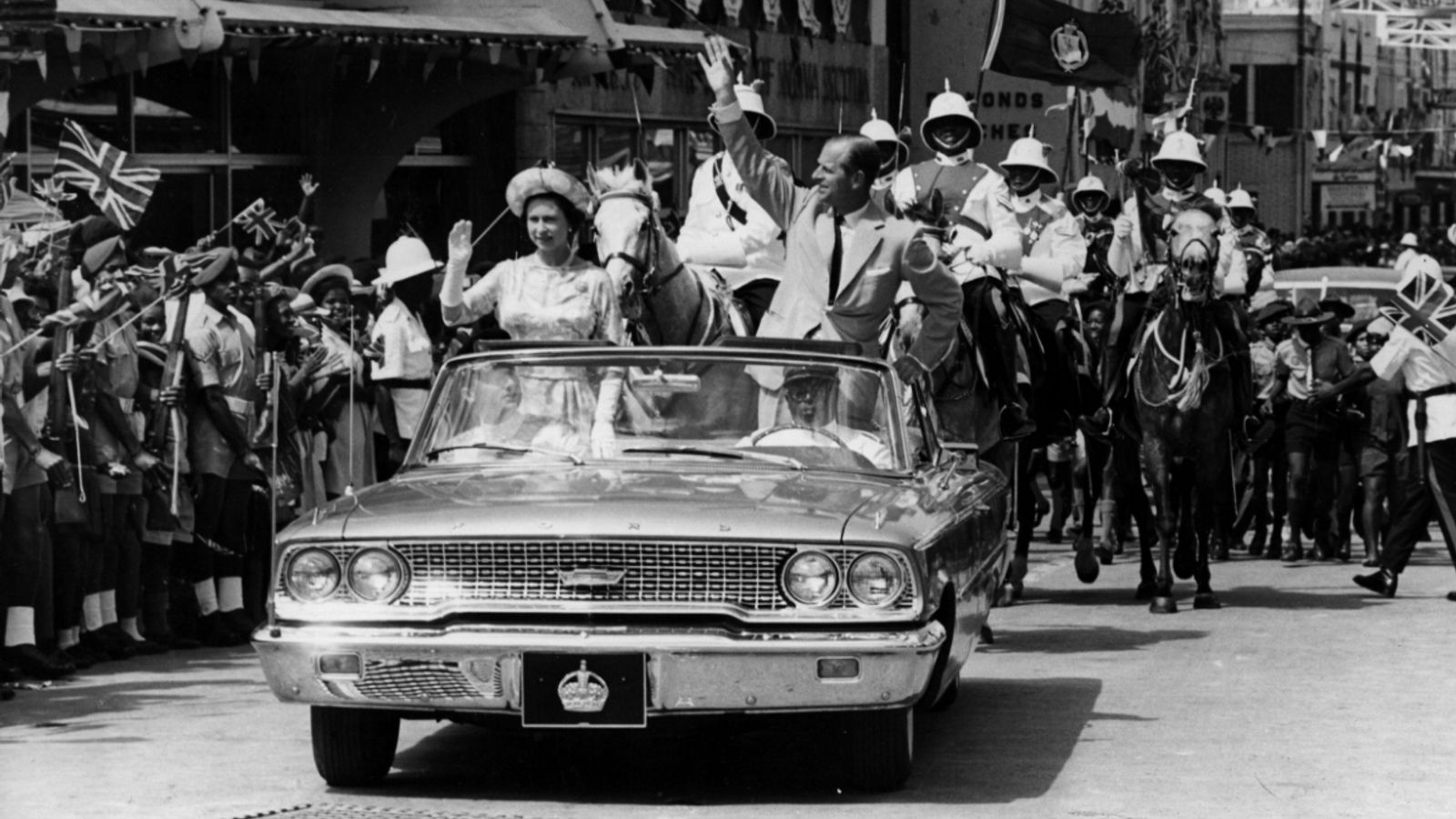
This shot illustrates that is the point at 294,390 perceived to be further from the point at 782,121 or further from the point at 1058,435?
the point at 782,121

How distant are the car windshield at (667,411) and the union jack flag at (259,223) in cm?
596

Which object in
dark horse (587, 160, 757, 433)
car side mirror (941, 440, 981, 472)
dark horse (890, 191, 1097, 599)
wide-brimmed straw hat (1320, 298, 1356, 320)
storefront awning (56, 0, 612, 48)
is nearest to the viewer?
car side mirror (941, 440, 981, 472)

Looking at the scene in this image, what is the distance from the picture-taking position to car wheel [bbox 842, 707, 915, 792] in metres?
9.53

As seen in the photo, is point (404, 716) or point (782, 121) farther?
point (782, 121)

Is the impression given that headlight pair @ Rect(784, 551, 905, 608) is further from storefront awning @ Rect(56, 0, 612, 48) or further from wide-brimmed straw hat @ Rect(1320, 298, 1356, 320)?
wide-brimmed straw hat @ Rect(1320, 298, 1356, 320)

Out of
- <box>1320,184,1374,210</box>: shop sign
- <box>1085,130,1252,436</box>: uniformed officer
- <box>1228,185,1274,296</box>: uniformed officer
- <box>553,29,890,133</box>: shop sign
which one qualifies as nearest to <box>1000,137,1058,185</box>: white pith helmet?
<box>1228,185,1274,296</box>: uniformed officer

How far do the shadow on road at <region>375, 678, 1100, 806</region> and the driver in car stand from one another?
3.11ft

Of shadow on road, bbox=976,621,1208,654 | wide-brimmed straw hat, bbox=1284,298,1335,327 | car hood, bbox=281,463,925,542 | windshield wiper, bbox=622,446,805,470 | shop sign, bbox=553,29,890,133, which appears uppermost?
shop sign, bbox=553,29,890,133

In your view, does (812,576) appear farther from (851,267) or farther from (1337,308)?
(1337,308)

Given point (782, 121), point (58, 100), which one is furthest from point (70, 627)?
point (782, 121)

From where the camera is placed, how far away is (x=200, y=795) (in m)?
9.60

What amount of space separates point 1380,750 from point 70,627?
581cm

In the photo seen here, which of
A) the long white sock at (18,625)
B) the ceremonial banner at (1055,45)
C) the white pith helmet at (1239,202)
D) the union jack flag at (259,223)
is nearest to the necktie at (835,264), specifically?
the long white sock at (18,625)

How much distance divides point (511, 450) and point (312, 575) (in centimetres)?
112
